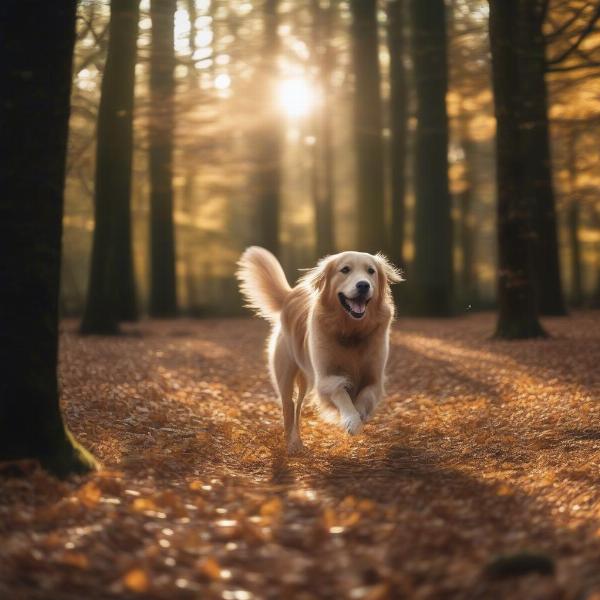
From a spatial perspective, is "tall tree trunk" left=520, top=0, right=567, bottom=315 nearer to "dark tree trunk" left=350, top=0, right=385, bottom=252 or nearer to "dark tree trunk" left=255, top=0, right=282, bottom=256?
"dark tree trunk" left=350, top=0, right=385, bottom=252

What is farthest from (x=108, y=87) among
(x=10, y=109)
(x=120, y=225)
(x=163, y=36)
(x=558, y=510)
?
(x=558, y=510)

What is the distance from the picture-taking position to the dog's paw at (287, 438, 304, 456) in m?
6.80

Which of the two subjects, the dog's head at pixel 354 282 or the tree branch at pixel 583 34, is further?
the tree branch at pixel 583 34

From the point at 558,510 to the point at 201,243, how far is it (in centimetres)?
2635

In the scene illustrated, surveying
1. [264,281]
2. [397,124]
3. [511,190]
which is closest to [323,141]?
[397,124]

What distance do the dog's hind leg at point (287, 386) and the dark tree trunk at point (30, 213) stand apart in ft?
8.07

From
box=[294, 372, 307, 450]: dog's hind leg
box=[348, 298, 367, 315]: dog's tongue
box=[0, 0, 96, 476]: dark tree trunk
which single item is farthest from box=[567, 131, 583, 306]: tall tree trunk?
box=[0, 0, 96, 476]: dark tree trunk

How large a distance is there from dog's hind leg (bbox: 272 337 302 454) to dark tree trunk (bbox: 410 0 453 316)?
36.5ft

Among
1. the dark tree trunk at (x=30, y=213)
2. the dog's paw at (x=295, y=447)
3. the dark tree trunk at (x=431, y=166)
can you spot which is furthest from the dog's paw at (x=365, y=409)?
the dark tree trunk at (x=431, y=166)

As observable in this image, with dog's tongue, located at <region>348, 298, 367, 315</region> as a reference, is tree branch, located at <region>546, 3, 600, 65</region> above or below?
above

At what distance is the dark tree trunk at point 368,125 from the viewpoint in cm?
1905

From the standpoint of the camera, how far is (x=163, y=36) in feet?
49.6

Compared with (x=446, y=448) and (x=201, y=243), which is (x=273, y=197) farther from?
(x=446, y=448)

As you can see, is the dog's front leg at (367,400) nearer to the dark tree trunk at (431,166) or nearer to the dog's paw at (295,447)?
the dog's paw at (295,447)
